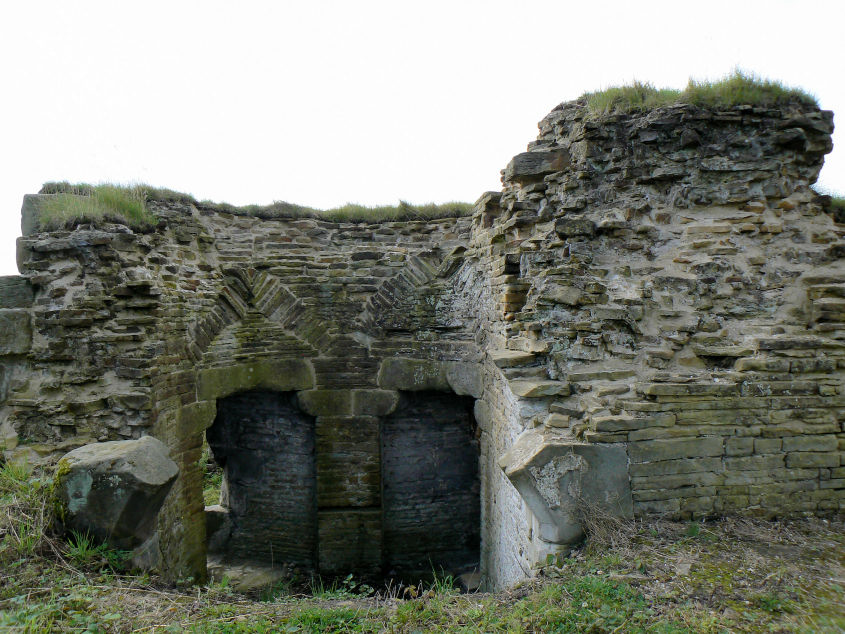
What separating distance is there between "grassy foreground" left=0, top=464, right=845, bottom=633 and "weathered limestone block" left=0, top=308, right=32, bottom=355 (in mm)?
1538

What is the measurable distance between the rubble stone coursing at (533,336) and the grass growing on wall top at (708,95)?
4.6 inches

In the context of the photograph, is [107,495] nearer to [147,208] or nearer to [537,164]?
[147,208]

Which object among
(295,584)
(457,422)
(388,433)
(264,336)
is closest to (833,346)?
(457,422)

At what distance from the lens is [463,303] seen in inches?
227

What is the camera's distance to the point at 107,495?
3211 millimetres

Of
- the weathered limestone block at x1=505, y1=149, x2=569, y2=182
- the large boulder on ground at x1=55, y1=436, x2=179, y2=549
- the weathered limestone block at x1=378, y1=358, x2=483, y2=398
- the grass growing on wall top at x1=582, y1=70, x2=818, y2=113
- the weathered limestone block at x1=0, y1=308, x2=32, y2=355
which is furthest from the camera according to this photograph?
the weathered limestone block at x1=378, y1=358, x2=483, y2=398

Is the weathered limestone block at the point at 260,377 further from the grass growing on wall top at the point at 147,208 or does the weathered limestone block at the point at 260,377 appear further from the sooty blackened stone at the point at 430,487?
the grass growing on wall top at the point at 147,208

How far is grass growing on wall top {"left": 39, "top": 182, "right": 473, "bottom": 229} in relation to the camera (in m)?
4.55

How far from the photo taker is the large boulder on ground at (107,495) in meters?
3.21

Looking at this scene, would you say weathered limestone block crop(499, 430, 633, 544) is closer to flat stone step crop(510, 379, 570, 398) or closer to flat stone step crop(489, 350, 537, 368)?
flat stone step crop(510, 379, 570, 398)

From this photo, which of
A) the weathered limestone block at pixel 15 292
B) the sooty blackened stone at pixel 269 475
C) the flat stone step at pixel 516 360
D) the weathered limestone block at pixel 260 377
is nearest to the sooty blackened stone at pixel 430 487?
the sooty blackened stone at pixel 269 475

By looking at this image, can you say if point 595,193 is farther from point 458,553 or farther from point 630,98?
point 458,553

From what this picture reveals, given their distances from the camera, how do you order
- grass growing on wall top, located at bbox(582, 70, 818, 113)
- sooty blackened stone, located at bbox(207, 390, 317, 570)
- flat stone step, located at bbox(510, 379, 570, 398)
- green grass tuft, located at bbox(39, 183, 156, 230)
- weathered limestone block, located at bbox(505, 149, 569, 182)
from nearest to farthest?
flat stone step, located at bbox(510, 379, 570, 398) < grass growing on wall top, located at bbox(582, 70, 818, 113) < weathered limestone block, located at bbox(505, 149, 569, 182) < green grass tuft, located at bbox(39, 183, 156, 230) < sooty blackened stone, located at bbox(207, 390, 317, 570)

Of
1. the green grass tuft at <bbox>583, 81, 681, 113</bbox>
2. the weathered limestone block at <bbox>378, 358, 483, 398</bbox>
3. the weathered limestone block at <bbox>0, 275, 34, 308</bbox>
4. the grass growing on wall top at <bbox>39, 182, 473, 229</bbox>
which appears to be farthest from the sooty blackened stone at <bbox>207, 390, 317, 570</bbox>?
the green grass tuft at <bbox>583, 81, 681, 113</bbox>
